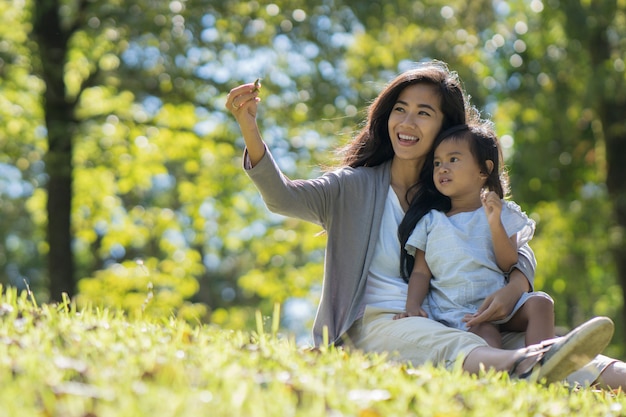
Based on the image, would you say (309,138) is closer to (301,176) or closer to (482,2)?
(301,176)

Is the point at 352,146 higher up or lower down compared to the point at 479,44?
lower down

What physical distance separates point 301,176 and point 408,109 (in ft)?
26.6

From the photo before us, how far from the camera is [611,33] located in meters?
12.8

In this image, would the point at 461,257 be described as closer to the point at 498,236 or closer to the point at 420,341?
the point at 498,236

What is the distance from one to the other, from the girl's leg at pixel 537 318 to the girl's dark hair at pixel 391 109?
1.12 m

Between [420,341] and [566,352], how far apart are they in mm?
851

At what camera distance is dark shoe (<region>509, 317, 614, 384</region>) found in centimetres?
341

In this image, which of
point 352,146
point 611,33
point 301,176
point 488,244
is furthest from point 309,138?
point 488,244

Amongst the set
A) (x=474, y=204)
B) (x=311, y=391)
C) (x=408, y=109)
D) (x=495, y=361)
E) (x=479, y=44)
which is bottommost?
(x=495, y=361)

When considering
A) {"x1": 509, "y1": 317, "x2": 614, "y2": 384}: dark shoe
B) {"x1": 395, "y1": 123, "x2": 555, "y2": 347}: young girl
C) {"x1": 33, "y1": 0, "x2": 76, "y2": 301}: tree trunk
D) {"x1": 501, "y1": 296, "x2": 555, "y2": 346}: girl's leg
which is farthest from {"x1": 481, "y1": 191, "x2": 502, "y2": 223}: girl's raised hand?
{"x1": 33, "y1": 0, "x2": 76, "y2": 301}: tree trunk

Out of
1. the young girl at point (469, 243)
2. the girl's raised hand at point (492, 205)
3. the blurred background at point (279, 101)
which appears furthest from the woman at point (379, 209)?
the blurred background at point (279, 101)

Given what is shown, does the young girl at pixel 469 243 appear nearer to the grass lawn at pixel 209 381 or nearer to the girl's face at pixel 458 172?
the girl's face at pixel 458 172

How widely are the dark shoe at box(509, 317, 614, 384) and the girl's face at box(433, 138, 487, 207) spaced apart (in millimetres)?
1084

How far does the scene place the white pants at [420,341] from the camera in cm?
402
